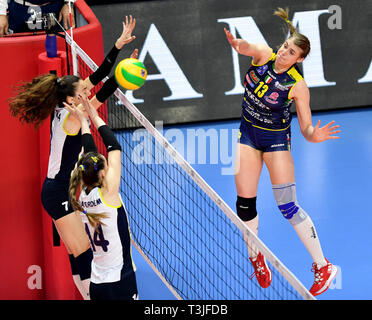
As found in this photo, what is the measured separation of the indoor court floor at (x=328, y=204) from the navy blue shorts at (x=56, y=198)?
181cm

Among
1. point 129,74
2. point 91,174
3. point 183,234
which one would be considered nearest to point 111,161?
point 91,174

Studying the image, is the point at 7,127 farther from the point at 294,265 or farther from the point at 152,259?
the point at 294,265

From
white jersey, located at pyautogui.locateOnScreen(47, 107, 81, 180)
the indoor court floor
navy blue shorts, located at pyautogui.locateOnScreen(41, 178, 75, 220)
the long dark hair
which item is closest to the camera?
the long dark hair

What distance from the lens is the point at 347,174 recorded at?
35.9ft

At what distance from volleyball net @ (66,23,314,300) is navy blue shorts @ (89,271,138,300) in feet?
3.50

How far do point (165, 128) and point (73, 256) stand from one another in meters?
5.83

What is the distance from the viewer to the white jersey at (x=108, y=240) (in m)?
5.95

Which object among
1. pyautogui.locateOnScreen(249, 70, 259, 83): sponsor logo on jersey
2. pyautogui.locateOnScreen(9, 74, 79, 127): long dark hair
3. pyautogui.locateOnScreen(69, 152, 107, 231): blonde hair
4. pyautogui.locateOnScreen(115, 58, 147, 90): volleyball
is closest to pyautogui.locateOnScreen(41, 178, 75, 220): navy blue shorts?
pyautogui.locateOnScreen(9, 74, 79, 127): long dark hair

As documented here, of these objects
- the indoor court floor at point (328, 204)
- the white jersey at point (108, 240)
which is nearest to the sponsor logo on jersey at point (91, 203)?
the white jersey at point (108, 240)

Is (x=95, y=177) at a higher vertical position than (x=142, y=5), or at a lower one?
lower

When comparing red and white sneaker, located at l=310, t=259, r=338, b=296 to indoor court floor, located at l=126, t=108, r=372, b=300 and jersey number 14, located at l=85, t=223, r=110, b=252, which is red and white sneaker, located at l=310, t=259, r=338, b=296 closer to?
indoor court floor, located at l=126, t=108, r=372, b=300

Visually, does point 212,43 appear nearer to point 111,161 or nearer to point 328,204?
point 328,204

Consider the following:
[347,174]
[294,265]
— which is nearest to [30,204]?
[294,265]

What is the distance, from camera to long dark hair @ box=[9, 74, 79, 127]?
6.51m
